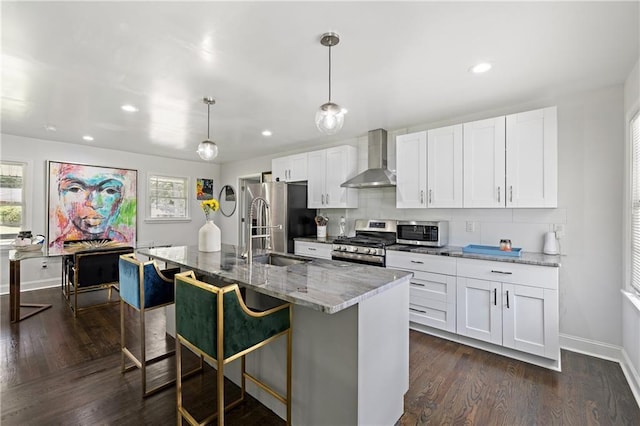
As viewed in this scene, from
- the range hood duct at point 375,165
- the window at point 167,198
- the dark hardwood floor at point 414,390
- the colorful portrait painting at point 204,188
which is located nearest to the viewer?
the dark hardwood floor at point 414,390

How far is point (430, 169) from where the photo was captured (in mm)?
3377

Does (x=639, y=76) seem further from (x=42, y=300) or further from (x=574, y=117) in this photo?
(x=42, y=300)

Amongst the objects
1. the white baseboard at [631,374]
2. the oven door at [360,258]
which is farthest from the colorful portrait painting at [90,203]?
the white baseboard at [631,374]

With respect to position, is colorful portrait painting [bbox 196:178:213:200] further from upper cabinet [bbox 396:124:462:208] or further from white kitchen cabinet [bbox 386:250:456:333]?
white kitchen cabinet [bbox 386:250:456:333]

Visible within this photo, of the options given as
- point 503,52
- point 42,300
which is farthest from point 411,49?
point 42,300

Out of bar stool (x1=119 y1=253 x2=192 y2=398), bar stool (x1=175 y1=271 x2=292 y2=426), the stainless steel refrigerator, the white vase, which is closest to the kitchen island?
bar stool (x1=175 y1=271 x2=292 y2=426)

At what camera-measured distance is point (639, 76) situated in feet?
Result: 7.10

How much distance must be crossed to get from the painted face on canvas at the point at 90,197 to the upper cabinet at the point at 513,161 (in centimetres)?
581

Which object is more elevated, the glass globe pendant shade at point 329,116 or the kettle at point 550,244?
the glass globe pendant shade at point 329,116

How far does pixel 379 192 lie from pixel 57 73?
364 cm

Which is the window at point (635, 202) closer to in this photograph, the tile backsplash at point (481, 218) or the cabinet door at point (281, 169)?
the tile backsplash at point (481, 218)

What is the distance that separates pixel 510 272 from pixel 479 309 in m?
0.47

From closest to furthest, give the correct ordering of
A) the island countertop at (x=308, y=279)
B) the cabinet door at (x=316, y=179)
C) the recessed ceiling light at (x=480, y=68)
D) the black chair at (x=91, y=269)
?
1. the island countertop at (x=308, y=279)
2. the recessed ceiling light at (x=480, y=68)
3. the black chair at (x=91, y=269)
4. the cabinet door at (x=316, y=179)

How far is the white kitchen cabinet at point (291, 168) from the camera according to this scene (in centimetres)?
475
